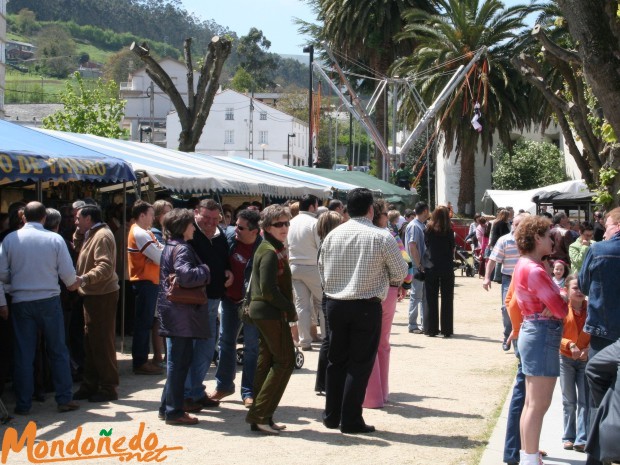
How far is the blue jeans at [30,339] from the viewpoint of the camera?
8.30 meters

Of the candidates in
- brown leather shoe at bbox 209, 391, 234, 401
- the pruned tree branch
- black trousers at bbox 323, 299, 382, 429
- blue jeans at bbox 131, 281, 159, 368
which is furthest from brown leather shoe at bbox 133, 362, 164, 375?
the pruned tree branch

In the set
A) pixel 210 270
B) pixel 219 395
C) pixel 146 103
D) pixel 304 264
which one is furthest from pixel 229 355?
pixel 146 103

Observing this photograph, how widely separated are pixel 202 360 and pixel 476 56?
29160mm

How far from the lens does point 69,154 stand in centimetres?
1038

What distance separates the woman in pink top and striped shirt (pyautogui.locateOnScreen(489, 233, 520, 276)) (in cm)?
613

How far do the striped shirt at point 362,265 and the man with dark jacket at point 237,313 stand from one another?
1006mm

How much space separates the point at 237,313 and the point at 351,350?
1.51 meters

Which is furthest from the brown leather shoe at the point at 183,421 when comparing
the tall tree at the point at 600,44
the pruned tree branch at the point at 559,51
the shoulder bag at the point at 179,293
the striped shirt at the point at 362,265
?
the pruned tree branch at the point at 559,51

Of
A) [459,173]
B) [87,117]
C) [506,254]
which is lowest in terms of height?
[506,254]

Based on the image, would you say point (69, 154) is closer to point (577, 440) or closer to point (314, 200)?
point (314, 200)

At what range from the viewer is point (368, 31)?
41250mm

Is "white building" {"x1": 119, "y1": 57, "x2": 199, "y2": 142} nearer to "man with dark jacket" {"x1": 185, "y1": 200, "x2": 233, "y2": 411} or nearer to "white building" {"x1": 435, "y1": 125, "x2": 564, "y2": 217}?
"white building" {"x1": 435, "y1": 125, "x2": 564, "y2": 217}

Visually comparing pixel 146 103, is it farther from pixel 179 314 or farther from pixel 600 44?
pixel 179 314

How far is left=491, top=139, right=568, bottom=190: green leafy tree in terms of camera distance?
4841 centimetres
